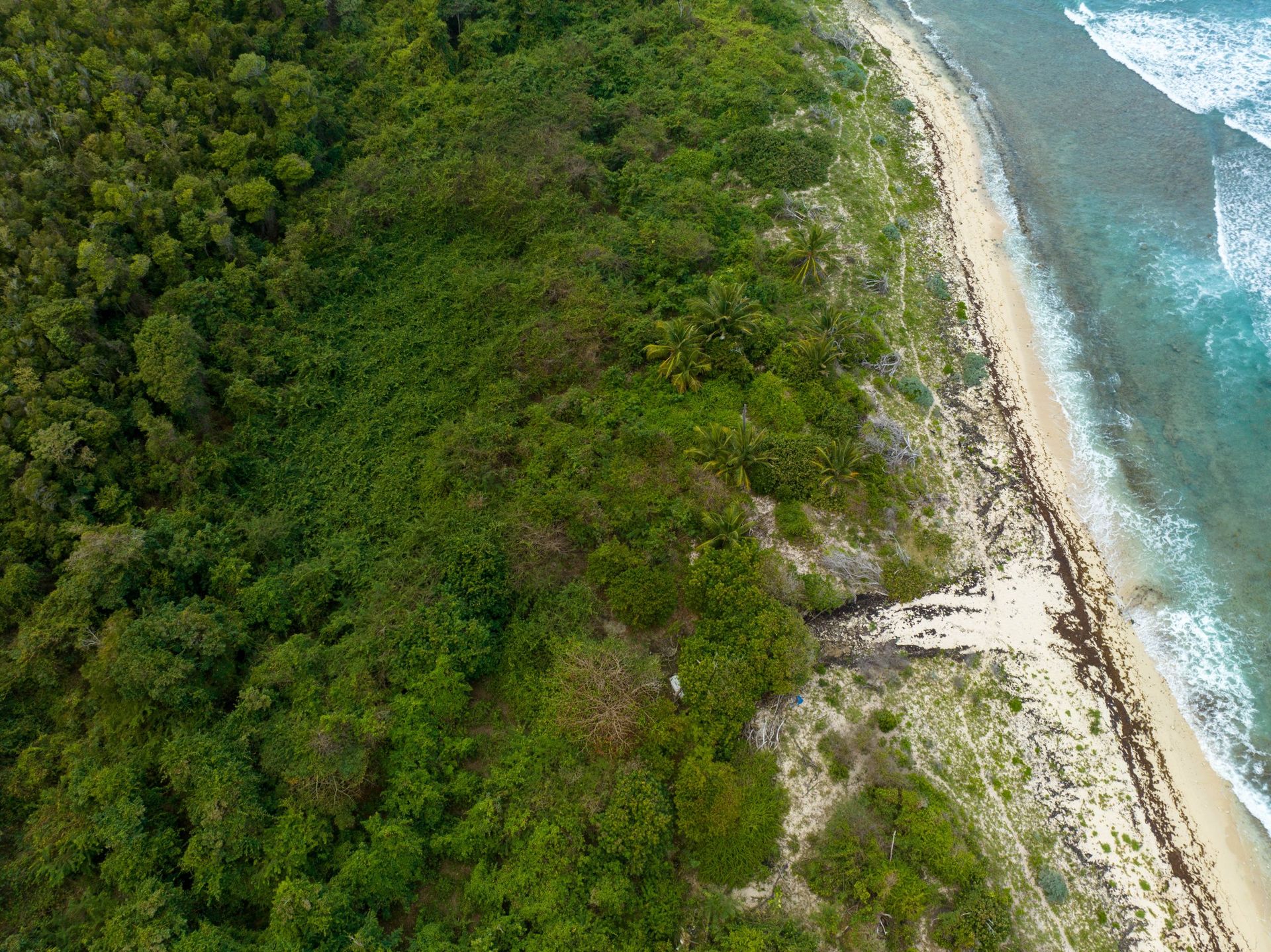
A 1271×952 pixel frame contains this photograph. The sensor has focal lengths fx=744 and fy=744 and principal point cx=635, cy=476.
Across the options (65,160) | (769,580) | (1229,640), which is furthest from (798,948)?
(65,160)

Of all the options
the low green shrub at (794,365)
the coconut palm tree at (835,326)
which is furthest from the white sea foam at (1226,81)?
the low green shrub at (794,365)

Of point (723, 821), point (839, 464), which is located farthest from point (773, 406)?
point (723, 821)

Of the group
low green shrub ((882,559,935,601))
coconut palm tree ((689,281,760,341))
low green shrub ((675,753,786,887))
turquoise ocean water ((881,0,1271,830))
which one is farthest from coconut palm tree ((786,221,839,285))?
low green shrub ((675,753,786,887))

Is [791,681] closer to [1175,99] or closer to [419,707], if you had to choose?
[419,707]

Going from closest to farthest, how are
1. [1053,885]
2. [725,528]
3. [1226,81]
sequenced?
[1053,885] → [725,528] → [1226,81]

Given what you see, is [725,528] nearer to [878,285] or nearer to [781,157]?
[878,285]
